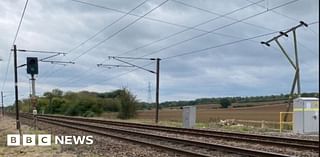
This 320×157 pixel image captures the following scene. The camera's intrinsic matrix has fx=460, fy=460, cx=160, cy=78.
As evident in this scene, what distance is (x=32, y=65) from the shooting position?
91.1 ft

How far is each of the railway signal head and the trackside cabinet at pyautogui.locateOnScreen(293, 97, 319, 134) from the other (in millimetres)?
15694

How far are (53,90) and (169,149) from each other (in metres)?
→ 132

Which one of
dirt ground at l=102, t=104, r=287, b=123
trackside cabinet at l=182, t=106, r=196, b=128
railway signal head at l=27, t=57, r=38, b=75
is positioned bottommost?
dirt ground at l=102, t=104, r=287, b=123

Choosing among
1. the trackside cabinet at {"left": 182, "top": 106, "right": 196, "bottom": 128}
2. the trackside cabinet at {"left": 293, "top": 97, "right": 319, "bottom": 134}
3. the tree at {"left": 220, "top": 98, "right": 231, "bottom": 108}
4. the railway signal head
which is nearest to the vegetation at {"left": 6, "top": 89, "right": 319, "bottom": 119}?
the tree at {"left": 220, "top": 98, "right": 231, "bottom": 108}

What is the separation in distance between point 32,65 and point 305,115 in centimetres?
1646

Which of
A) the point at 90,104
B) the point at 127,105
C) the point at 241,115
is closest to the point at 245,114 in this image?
the point at 241,115

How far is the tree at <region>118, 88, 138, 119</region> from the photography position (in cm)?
7319

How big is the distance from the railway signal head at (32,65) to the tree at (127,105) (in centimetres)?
4517

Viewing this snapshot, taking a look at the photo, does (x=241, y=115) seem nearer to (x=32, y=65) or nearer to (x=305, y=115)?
(x=305, y=115)

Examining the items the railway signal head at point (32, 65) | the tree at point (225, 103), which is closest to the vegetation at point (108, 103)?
the tree at point (225, 103)

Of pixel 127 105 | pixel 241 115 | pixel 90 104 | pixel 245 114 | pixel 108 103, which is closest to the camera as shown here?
pixel 241 115

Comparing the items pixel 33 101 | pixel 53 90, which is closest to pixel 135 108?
pixel 33 101

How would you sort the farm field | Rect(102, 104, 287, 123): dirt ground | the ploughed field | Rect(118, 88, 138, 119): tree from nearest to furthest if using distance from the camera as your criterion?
Rect(102, 104, 287, 123): dirt ground
the ploughed field
the farm field
Rect(118, 88, 138, 119): tree

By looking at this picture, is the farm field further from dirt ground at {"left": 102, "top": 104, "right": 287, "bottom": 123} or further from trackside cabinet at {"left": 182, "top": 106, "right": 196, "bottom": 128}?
trackside cabinet at {"left": 182, "top": 106, "right": 196, "bottom": 128}
